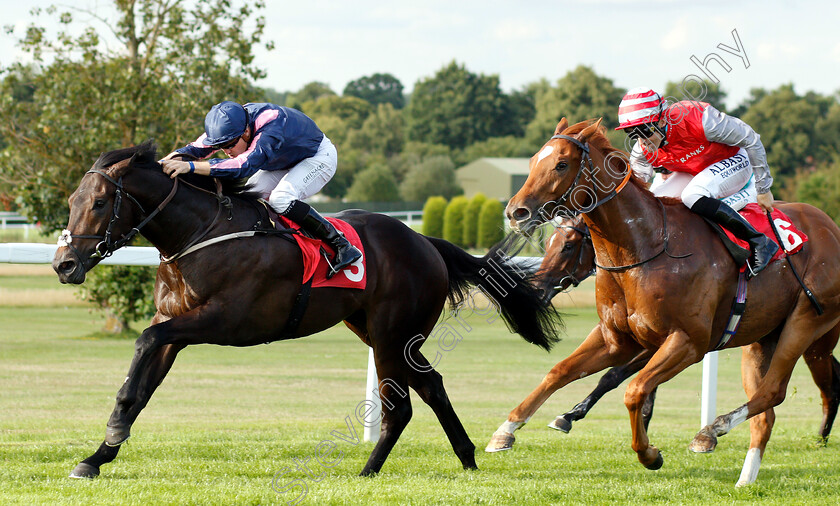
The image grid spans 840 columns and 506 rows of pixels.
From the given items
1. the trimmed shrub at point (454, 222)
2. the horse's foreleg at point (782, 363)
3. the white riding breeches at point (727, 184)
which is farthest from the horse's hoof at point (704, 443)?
the trimmed shrub at point (454, 222)

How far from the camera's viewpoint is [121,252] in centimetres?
687

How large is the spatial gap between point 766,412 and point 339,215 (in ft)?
9.22

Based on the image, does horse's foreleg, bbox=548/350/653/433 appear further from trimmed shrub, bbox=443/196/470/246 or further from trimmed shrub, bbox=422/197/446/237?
trimmed shrub, bbox=422/197/446/237

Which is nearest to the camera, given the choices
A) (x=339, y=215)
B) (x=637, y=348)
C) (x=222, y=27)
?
(x=637, y=348)

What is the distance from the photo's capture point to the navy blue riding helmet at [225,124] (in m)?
4.84

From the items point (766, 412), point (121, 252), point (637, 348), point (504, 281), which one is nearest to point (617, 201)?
point (637, 348)

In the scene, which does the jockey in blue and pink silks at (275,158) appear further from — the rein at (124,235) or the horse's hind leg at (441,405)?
the horse's hind leg at (441,405)

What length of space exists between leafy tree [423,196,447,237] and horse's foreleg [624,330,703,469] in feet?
102

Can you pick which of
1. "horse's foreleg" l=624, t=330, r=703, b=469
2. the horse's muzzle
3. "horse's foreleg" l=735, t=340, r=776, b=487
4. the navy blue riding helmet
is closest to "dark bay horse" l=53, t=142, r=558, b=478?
the horse's muzzle

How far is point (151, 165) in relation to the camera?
477 centimetres

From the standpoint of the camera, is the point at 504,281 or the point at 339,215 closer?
the point at 339,215

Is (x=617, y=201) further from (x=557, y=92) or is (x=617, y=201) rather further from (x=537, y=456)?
(x=557, y=92)

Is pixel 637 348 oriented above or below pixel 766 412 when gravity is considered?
above

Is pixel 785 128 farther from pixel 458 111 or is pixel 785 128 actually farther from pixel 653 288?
pixel 653 288
